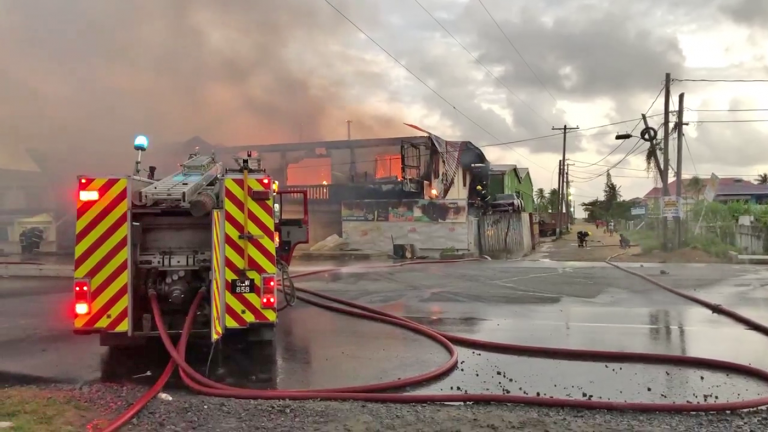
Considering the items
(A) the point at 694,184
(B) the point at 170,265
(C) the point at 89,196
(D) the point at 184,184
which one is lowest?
(B) the point at 170,265

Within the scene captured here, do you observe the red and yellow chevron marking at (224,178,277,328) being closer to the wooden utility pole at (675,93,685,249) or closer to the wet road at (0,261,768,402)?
the wet road at (0,261,768,402)

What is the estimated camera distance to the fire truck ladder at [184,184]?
5449 mm

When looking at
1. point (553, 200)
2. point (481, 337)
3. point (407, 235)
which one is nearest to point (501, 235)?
point (407, 235)

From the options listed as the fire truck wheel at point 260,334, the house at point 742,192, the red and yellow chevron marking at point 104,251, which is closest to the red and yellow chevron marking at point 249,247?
the fire truck wheel at point 260,334

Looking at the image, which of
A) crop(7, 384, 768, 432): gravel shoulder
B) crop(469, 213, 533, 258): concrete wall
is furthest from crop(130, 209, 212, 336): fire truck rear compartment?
crop(469, 213, 533, 258): concrete wall

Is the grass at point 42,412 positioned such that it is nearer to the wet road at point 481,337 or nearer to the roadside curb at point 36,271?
the wet road at point 481,337

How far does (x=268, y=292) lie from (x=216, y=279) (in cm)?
57

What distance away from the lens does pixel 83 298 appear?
5.52m

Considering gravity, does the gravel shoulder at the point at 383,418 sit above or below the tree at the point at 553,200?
below

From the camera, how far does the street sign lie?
854 inches

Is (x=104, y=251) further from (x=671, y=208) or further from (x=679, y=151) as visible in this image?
(x=679, y=151)

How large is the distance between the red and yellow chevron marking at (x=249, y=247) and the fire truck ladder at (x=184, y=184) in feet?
1.29

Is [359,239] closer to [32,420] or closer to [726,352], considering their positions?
[726,352]

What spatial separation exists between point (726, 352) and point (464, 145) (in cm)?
2530
